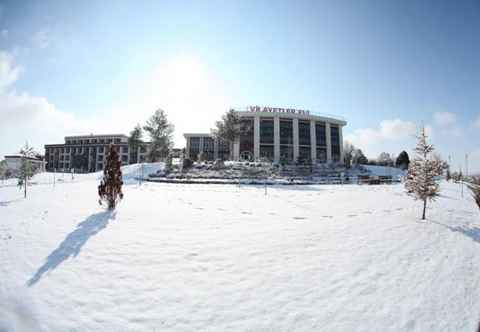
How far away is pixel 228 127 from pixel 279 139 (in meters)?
19.9

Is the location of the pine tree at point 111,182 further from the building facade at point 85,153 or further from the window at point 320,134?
the building facade at point 85,153

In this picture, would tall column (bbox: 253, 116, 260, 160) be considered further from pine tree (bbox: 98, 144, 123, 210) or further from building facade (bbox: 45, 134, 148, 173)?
pine tree (bbox: 98, 144, 123, 210)

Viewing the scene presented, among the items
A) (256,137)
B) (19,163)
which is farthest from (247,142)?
(19,163)

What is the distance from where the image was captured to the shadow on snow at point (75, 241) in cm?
471

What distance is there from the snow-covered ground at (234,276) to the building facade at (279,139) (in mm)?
45158

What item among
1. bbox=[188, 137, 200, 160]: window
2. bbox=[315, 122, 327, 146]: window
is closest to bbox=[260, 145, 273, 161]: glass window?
bbox=[315, 122, 327, 146]: window

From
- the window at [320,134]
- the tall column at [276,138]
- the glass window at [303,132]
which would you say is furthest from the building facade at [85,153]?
the window at [320,134]

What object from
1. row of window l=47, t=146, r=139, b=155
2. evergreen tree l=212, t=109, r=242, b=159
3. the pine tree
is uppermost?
evergreen tree l=212, t=109, r=242, b=159

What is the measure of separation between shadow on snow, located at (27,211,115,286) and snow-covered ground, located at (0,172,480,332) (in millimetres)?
33

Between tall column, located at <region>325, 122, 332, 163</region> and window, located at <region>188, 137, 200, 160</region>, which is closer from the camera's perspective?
tall column, located at <region>325, 122, 332, 163</region>

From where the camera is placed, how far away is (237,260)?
5.23m

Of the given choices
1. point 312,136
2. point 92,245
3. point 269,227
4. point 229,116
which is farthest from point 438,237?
point 312,136

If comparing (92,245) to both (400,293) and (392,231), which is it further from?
(392,231)

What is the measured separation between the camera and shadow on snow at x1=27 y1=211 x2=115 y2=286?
4.71 meters
